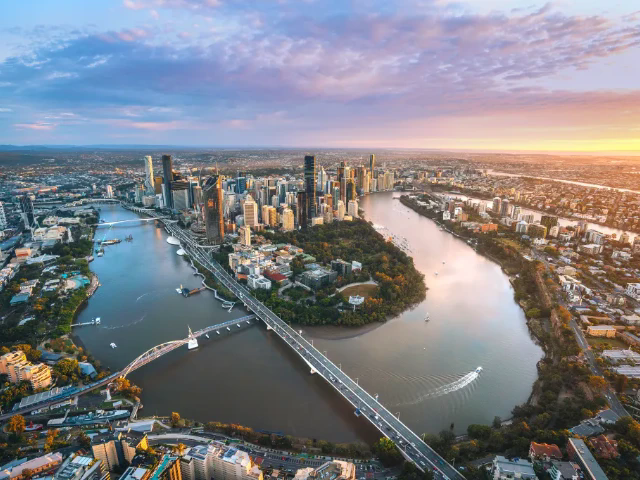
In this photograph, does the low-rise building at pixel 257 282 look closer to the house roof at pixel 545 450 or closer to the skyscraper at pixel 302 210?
the skyscraper at pixel 302 210

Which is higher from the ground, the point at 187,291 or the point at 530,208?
the point at 530,208

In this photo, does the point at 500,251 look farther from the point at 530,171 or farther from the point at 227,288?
the point at 530,171

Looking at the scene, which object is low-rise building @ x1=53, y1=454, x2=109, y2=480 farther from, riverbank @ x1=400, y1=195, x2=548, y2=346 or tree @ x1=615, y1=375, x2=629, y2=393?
riverbank @ x1=400, y1=195, x2=548, y2=346

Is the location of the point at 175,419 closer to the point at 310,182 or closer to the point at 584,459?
the point at 584,459

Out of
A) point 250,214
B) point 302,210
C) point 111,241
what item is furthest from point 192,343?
point 111,241

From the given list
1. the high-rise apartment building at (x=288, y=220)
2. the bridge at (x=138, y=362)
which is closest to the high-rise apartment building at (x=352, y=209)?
the high-rise apartment building at (x=288, y=220)

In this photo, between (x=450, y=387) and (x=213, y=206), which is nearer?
(x=450, y=387)

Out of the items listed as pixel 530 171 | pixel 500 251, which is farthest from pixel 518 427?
pixel 530 171
